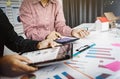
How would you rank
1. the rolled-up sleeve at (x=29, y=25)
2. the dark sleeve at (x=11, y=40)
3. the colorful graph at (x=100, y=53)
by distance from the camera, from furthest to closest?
the rolled-up sleeve at (x=29, y=25)
the dark sleeve at (x=11, y=40)
the colorful graph at (x=100, y=53)

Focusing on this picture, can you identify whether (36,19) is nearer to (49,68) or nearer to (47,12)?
(47,12)

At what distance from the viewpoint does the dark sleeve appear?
2.42 feet

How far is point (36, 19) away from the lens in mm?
1146

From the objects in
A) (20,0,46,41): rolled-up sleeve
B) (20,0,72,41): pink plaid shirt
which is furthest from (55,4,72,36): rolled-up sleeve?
(20,0,46,41): rolled-up sleeve

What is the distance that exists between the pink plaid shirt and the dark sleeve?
341 millimetres

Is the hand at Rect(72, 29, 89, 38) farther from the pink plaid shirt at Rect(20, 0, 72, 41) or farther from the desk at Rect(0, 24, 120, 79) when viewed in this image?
the desk at Rect(0, 24, 120, 79)

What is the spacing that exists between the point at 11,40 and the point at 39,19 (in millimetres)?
410

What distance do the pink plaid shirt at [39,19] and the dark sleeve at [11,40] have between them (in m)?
A: 0.34

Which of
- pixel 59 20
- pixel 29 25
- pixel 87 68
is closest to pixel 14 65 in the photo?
pixel 87 68

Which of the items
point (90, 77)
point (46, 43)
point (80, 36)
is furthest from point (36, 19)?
point (90, 77)

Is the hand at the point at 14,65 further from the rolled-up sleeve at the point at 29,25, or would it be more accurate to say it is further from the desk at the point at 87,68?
the rolled-up sleeve at the point at 29,25

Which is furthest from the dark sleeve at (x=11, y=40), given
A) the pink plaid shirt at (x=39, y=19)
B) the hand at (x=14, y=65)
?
the pink plaid shirt at (x=39, y=19)

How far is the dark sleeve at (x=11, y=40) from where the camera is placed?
0.74 m

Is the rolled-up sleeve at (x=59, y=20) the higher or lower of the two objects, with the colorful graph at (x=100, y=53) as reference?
higher
